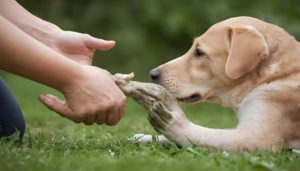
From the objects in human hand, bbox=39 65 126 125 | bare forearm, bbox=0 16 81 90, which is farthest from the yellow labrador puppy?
bare forearm, bbox=0 16 81 90

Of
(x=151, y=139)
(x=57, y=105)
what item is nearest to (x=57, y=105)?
(x=57, y=105)

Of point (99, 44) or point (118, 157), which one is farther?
point (99, 44)

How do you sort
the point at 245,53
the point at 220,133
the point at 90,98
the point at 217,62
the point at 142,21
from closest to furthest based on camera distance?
the point at 90,98 → the point at 220,133 → the point at 245,53 → the point at 217,62 → the point at 142,21

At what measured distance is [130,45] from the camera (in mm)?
12906

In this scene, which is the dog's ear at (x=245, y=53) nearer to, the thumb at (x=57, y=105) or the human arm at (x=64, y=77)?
the human arm at (x=64, y=77)

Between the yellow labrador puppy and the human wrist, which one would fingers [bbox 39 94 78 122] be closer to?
the yellow labrador puppy

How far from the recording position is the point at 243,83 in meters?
4.61

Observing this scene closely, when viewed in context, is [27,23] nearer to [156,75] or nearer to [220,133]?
[156,75]

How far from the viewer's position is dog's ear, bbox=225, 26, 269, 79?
446 centimetres

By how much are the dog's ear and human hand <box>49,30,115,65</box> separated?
0.81m

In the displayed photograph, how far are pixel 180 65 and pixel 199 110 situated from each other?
3896mm

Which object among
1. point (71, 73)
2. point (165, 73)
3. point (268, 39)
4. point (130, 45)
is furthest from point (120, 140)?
point (130, 45)

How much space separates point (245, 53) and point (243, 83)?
0.78 ft

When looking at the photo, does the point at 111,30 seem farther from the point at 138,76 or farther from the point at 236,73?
the point at 236,73
